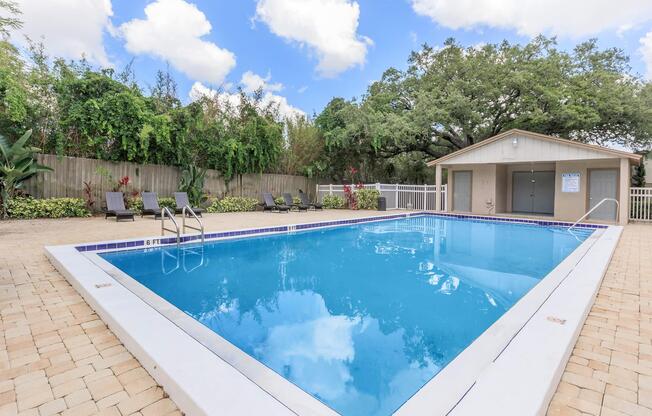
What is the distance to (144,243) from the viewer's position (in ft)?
22.7

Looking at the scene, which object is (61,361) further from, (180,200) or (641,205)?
(641,205)

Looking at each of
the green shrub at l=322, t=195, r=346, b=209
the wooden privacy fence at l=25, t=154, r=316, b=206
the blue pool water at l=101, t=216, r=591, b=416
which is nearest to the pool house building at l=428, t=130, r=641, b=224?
the green shrub at l=322, t=195, r=346, b=209

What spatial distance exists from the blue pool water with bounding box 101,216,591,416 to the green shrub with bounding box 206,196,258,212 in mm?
6244

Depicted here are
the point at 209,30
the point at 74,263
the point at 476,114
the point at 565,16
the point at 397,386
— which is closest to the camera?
the point at 397,386

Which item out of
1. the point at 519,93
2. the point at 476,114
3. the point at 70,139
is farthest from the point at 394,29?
the point at 70,139

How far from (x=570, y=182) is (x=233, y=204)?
1313cm

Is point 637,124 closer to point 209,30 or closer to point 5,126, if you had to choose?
point 209,30

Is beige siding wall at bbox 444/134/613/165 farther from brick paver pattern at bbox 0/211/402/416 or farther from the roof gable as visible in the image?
→ brick paver pattern at bbox 0/211/402/416

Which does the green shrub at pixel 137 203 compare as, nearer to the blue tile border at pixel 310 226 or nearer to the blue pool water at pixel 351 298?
the blue tile border at pixel 310 226

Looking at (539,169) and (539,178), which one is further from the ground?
(539,169)

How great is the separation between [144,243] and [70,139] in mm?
6980

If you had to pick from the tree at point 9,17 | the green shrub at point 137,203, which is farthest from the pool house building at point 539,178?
the tree at point 9,17

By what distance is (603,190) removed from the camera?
41.3 feet

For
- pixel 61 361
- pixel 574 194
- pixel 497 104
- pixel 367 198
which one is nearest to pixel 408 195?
pixel 367 198
